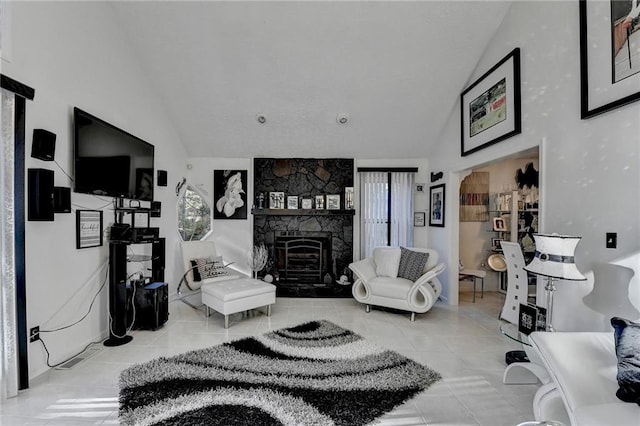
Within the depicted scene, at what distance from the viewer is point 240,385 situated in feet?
7.39

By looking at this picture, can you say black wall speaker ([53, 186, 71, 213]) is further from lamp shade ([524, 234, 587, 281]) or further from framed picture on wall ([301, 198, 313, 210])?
lamp shade ([524, 234, 587, 281])

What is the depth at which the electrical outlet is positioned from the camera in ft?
7.58

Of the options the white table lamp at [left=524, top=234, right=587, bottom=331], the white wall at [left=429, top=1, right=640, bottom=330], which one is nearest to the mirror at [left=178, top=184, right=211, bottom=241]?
the white wall at [left=429, top=1, right=640, bottom=330]

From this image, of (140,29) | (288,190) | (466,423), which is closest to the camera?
(466,423)

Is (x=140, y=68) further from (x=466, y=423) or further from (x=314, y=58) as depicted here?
(x=466, y=423)

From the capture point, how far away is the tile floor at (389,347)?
1954 millimetres

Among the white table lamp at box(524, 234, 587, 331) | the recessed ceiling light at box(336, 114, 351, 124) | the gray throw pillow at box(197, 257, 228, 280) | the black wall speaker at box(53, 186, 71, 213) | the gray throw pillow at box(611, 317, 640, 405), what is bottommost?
the gray throw pillow at box(197, 257, 228, 280)

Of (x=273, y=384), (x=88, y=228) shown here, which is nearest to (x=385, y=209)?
(x=273, y=384)

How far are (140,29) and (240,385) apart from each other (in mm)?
3907

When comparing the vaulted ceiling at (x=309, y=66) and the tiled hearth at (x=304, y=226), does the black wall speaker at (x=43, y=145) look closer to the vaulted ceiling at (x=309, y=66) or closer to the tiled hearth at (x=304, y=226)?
the vaulted ceiling at (x=309, y=66)

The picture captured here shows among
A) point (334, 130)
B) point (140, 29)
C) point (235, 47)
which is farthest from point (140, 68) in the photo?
point (334, 130)

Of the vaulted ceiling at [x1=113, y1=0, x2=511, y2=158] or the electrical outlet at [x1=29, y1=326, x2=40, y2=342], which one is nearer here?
the electrical outlet at [x1=29, y1=326, x2=40, y2=342]

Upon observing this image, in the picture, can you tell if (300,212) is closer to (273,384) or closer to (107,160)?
(107,160)

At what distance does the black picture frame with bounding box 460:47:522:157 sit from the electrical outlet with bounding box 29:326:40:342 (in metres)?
4.67
